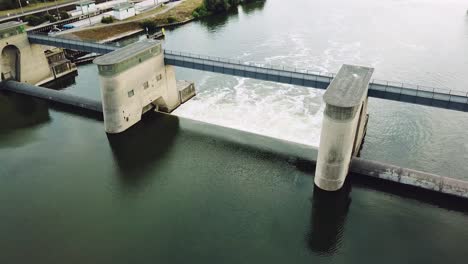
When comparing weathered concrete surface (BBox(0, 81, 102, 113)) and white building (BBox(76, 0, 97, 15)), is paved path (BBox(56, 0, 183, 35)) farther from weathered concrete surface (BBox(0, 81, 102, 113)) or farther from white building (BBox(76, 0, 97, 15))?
weathered concrete surface (BBox(0, 81, 102, 113))

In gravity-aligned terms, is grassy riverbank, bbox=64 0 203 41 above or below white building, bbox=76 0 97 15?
below

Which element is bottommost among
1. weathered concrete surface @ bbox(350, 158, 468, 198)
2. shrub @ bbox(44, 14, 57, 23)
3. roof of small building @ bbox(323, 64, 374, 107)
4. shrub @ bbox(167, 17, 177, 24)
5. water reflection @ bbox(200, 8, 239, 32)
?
weathered concrete surface @ bbox(350, 158, 468, 198)

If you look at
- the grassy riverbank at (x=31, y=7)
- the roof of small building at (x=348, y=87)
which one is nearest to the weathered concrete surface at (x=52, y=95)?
the roof of small building at (x=348, y=87)

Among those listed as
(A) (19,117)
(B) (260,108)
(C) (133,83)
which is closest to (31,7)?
(A) (19,117)

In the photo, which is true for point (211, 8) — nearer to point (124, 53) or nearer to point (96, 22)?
point (96, 22)

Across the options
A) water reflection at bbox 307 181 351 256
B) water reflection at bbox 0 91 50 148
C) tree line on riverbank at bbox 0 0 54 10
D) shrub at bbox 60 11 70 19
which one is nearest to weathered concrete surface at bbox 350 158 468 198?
water reflection at bbox 307 181 351 256

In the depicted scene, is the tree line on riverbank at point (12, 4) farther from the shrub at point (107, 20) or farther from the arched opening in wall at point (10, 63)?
the arched opening in wall at point (10, 63)
